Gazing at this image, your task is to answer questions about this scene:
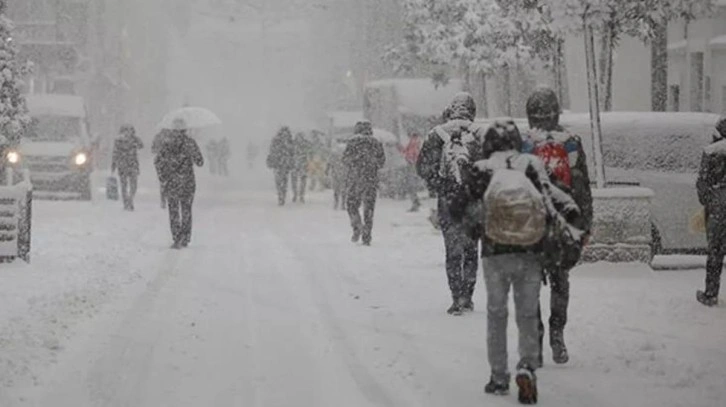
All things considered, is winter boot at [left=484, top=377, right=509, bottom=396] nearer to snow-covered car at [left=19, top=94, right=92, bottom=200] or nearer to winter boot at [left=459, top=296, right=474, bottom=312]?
winter boot at [left=459, top=296, right=474, bottom=312]

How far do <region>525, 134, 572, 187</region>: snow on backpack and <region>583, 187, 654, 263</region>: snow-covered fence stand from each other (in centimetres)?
546

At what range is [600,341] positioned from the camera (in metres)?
9.80

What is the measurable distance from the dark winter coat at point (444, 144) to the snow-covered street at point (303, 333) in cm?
121

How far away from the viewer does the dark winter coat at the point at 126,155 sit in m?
26.5

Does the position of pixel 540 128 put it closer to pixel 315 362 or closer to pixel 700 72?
pixel 315 362

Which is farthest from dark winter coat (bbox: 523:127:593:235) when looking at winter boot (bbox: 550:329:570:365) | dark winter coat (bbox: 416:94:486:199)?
dark winter coat (bbox: 416:94:486:199)

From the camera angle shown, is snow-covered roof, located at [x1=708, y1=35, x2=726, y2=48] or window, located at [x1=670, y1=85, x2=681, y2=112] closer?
snow-covered roof, located at [x1=708, y1=35, x2=726, y2=48]

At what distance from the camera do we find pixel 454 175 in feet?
36.0

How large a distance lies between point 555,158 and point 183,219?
32.5ft

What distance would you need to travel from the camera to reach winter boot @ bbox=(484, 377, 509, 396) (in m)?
7.77

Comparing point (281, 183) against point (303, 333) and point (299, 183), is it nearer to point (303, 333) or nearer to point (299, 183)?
point (299, 183)

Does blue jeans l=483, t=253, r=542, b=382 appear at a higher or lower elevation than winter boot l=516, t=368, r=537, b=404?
higher

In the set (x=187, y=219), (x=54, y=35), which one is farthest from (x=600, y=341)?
(x=54, y=35)

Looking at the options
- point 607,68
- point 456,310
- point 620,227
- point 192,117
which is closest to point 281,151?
point 192,117
